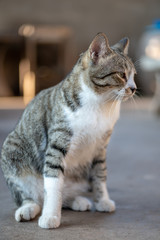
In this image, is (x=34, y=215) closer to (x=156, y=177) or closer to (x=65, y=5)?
(x=156, y=177)

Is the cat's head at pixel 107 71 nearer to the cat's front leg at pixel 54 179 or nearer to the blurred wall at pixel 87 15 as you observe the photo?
the cat's front leg at pixel 54 179

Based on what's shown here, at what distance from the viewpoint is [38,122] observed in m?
1.91

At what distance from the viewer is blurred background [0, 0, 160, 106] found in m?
8.24

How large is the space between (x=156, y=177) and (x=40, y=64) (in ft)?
21.6

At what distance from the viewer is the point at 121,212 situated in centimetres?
191

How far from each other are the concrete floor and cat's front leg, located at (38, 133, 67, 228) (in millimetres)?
75

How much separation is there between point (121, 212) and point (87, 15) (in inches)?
295

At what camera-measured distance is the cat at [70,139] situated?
1.74 m

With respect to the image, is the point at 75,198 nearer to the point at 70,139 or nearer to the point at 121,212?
the point at 121,212

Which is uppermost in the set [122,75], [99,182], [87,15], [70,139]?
[87,15]

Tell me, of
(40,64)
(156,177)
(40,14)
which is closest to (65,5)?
(40,14)

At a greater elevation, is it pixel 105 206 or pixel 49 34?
pixel 49 34

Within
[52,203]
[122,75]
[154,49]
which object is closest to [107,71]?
[122,75]

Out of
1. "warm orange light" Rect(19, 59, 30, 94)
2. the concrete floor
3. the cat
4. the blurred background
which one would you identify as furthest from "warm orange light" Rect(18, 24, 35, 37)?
the cat
